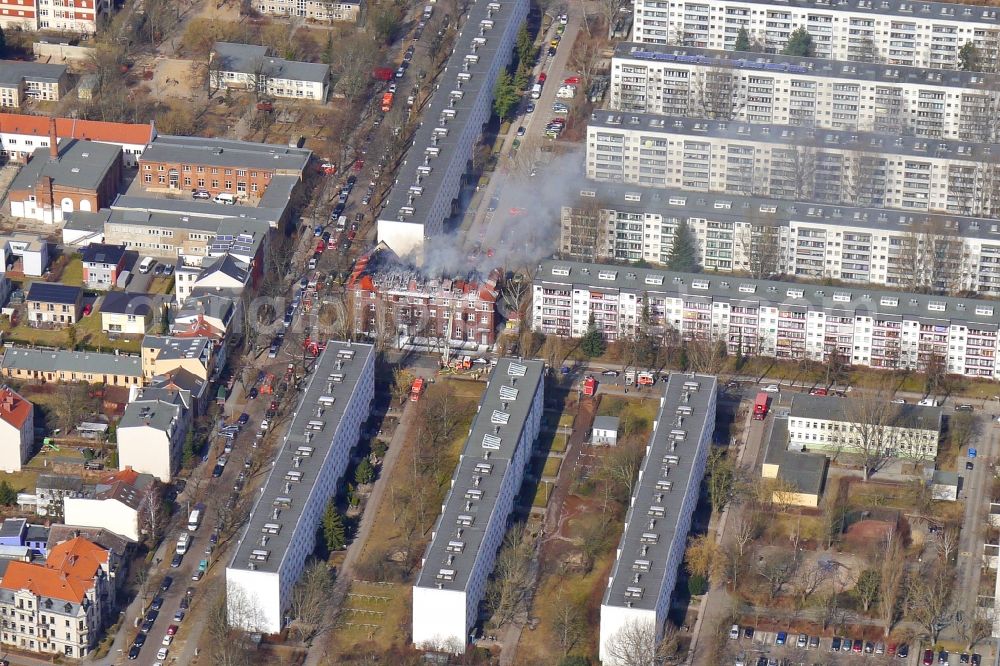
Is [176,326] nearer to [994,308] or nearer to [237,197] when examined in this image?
[237,197]

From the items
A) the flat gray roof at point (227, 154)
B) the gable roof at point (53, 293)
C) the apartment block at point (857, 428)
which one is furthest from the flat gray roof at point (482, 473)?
the flat gray roof at point (227, 154)

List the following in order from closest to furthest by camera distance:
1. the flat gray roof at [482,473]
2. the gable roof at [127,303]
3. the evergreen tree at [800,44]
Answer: the flat gray roof at [482,473]
the gable roof at [127,303]
the evergreen tree at [800,44]

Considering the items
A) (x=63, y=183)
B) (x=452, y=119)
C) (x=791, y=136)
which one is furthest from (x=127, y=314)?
(x=791, y=136)

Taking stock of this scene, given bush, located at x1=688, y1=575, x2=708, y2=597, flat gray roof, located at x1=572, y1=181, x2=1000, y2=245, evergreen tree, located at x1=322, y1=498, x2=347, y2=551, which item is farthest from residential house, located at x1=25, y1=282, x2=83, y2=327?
bush, located at x1=688, y1=575, x2=708, y2=597

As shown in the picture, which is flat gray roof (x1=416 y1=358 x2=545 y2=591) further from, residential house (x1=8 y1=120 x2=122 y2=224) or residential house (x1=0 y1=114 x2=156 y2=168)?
residential house (x1=0 y1=114 x2=156 y2=168)

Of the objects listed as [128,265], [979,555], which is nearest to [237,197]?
[128,265]

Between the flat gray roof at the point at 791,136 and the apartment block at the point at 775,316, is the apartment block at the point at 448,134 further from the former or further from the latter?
the apartment block at the point at 775,316

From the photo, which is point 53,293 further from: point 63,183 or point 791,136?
point 791,136
